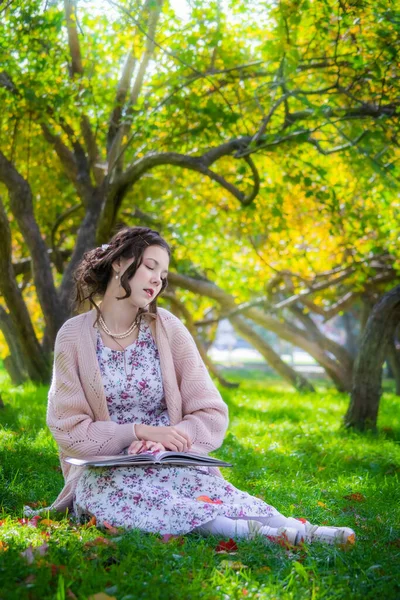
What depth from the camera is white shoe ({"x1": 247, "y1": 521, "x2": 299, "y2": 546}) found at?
150 inches

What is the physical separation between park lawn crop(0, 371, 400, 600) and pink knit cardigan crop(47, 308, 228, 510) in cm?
43

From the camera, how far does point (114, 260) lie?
4398mm

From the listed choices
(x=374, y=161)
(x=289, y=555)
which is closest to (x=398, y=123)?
(x=374, y=161)

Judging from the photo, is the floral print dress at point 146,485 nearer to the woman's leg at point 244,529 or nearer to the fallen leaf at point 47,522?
the woman's leg at point 244,529

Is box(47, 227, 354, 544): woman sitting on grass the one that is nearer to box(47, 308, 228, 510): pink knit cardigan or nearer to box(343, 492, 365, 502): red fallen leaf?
box(47, 308, 228, 510): pink knit cardigan

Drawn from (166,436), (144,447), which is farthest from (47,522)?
(166,436)

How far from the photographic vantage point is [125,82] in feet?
→ 29.9

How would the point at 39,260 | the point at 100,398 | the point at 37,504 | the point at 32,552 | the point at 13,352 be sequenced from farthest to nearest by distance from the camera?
the point at 13,352, the point at 39,260, the point at 37,504, the point at 100,398, the point at 32,552

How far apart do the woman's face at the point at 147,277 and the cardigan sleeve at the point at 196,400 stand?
301mm

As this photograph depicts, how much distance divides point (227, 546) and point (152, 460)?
0.55 meters

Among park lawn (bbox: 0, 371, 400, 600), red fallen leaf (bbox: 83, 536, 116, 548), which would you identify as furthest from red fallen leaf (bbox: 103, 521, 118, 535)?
red fallen leaf (bbox: 83, 536, 116, 548)

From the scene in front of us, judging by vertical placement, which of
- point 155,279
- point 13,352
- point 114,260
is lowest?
point 13,352

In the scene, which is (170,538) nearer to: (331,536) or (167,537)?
(167,537)

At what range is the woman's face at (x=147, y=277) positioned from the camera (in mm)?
4277
